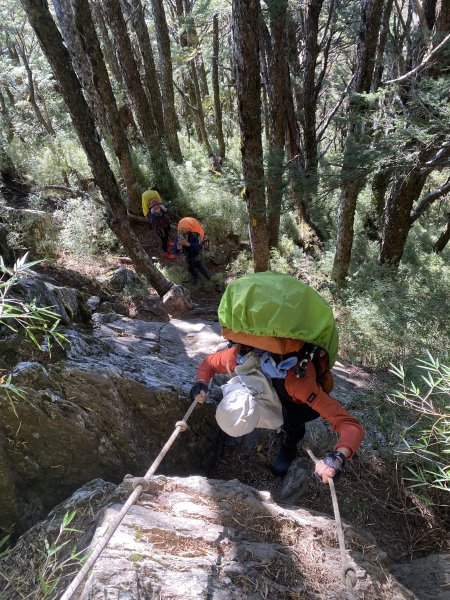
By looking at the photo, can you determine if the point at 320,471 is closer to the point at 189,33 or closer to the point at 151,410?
the point at 151,410

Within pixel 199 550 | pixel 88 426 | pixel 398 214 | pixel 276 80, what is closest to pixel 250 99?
pixel 276 80

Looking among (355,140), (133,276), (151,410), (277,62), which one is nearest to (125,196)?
(133,276)

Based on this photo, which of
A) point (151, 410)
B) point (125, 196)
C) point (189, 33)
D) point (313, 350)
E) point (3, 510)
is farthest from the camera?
point (189, 33)

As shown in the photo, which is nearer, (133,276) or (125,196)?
(133,276)

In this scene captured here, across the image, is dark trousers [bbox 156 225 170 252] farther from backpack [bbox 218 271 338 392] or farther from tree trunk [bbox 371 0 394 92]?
backpack [bbox 218 271 338 392]

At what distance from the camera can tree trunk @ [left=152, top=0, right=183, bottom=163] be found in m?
13.4

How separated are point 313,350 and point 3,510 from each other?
6.92ft

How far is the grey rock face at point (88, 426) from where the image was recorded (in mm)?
2492

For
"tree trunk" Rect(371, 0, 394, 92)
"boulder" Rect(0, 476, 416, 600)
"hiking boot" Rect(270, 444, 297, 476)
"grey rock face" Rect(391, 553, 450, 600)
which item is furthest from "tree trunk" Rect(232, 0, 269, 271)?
"tree trunk" Rect(371, 0, 394, 92)

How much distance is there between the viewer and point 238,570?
1953mm

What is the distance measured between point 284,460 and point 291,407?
22.4 inches

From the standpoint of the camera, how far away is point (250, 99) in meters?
5.82

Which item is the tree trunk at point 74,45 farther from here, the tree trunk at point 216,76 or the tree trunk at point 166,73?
the tree trunk at point 216,76

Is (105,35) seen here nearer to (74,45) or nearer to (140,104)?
(140,104)
